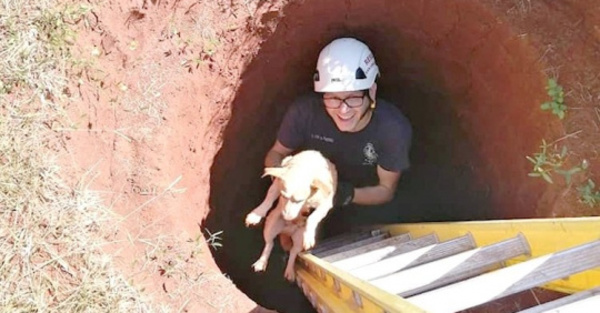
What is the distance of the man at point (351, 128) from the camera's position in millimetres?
5355

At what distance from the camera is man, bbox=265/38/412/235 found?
17.6ft

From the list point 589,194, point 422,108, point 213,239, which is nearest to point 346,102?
point 422,108

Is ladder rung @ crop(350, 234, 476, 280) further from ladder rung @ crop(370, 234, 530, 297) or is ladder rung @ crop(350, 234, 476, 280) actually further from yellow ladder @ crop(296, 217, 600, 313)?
ladder rung @ crop(370, 234, 530, 297)

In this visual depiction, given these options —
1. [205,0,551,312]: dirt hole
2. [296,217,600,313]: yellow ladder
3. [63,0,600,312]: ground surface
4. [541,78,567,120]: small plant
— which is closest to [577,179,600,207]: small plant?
[63,0,600,312]: ground surface

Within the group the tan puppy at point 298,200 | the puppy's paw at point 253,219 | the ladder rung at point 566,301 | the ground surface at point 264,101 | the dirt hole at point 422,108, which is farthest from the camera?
the dirt hole at point 422,108

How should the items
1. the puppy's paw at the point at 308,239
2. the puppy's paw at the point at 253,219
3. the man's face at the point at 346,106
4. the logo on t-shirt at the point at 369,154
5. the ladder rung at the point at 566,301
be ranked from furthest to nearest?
the logo on t-shirt at the point at 369,154 → the man's face at the point at 346,106 → the puppy's paw at the point at 308,239 → the puppy's paw at the point at 253,219 → the ladder rung at the point at 566,301

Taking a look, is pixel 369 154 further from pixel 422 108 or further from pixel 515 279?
pixel 515 279

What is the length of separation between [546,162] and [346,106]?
4.85 feet

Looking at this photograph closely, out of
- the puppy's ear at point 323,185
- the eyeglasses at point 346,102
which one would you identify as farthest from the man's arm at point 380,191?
the puppy's ear at point 323,185

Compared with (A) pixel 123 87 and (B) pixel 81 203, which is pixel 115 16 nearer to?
(A) pixel 123 87

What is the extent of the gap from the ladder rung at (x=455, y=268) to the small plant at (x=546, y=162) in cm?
137

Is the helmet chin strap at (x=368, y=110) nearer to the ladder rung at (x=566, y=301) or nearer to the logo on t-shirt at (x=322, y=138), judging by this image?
the logo on t-shirt at (x=322, y=138)

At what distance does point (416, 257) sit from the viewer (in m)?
4.02

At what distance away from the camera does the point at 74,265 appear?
13.0ft
